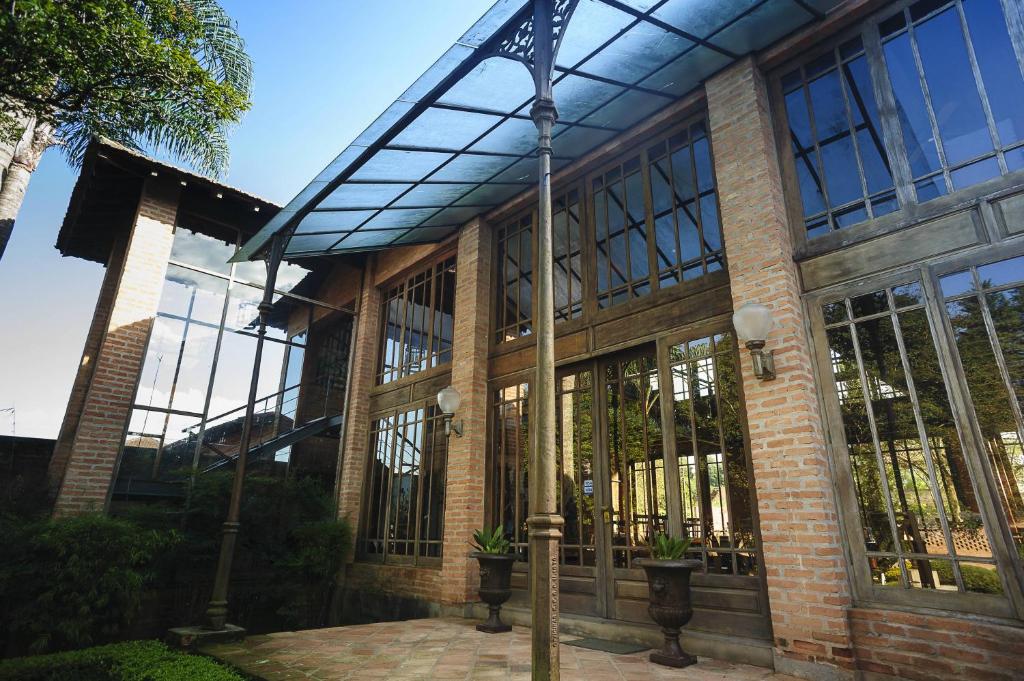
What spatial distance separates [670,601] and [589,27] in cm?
488

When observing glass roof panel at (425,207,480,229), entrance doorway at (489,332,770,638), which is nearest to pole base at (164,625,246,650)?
entrance doorway at (489,332,770,638)

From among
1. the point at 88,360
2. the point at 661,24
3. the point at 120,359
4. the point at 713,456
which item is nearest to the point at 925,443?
the point at 713,456

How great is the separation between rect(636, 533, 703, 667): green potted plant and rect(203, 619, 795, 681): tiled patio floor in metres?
0.12

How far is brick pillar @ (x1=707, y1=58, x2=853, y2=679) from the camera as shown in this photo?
394cm

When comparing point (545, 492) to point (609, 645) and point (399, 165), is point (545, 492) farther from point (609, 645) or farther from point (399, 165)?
point (399, 165)

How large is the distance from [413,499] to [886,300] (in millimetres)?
6753

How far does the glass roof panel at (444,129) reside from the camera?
5.32 m

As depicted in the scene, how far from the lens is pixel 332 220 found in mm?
7484

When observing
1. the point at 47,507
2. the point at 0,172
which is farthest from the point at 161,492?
the point at 0,172

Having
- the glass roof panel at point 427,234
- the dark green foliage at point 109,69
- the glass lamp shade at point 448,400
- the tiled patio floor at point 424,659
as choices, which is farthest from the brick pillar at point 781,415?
the dark green foliage at point 109,69

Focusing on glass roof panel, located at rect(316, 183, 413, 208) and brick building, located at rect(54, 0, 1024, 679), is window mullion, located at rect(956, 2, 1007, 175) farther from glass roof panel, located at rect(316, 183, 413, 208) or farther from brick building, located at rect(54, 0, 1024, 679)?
glass roof panel, located at rect(316, 183, 413, 208)

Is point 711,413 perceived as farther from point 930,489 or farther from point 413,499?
point 413,499

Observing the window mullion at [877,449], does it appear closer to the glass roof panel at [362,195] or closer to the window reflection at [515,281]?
the window reflection at [515,281]

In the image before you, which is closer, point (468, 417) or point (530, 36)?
point (530, 36)
